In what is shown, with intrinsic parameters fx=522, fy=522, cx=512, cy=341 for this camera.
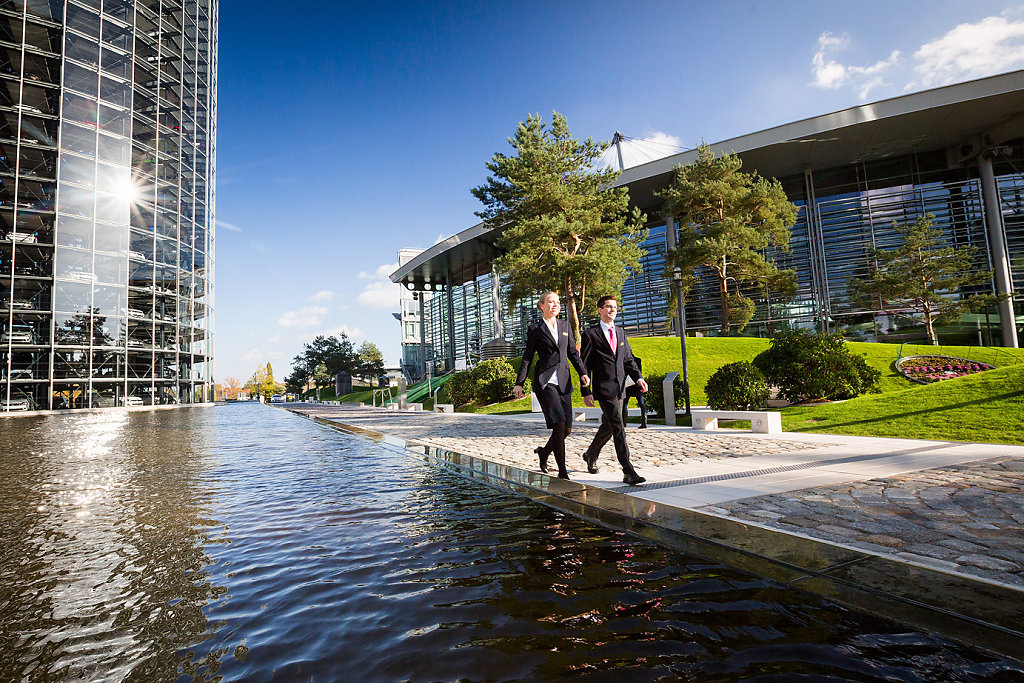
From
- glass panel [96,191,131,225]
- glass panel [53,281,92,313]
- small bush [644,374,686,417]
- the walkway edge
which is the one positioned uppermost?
glass panel [96,191,131,225]

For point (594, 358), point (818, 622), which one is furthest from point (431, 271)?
point (818, 622)

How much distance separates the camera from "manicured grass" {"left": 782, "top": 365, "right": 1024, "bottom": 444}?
8930 millimetres

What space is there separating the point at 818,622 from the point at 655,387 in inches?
491

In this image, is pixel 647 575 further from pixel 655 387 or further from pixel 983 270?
pixel 983 270

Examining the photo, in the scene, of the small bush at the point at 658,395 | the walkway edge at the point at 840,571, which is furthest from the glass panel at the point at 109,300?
the walkway edge at the point at 840,571

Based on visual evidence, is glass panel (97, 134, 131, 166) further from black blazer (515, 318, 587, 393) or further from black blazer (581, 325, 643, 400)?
black blazer (581, 325, 643, 400)

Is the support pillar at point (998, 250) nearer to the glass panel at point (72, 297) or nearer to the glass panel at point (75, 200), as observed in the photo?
the glass panel at point (72, 297)

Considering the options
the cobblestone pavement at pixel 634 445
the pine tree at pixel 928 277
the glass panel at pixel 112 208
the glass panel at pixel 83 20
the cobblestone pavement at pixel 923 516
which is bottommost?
the cobblestone pavement at pixel 634 445

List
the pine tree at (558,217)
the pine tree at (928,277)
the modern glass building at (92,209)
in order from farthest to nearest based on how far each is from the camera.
→ the modern glass building at (92,209)
the pine tree at (928,277)
the pine tree at (558,217)

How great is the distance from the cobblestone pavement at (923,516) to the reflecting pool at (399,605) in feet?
3.73

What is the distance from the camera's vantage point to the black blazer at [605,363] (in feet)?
17.7

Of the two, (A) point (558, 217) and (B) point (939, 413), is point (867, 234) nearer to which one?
(A) point (558, 217)

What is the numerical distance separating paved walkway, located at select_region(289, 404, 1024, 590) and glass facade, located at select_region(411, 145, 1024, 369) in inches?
854

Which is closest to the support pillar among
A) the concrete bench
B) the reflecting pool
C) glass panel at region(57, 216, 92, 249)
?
the concrete bench
